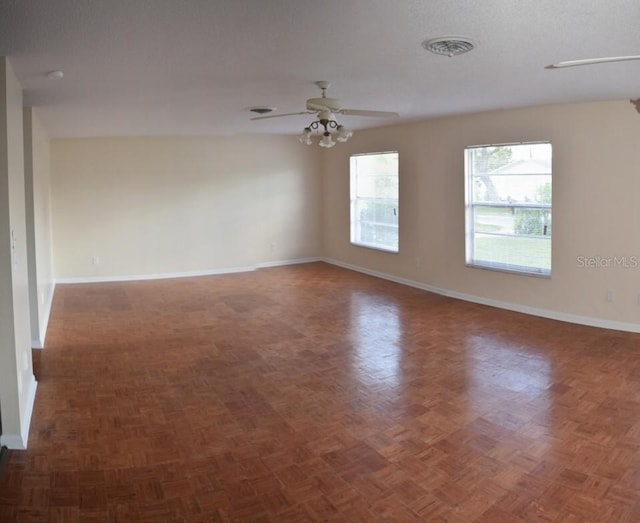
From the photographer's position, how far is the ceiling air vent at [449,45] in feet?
9.43

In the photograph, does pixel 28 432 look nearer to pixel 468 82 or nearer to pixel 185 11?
pixel 185 11

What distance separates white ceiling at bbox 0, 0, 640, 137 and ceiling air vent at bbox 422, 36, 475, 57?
66mm

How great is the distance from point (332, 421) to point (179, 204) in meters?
6.03

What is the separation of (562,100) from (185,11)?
13.3 feet

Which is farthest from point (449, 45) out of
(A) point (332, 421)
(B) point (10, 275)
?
(B) point (10, 275)

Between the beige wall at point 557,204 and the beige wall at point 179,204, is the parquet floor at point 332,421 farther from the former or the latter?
the beige wall at point 179,204

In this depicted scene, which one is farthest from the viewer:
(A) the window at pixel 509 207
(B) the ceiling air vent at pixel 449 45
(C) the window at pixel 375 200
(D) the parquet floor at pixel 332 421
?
(C) the window at pixel 375 200

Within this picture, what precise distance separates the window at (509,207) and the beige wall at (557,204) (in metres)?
0.11

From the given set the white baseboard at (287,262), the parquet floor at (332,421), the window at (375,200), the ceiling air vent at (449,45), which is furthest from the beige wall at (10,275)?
the white baseboard at (287,262)

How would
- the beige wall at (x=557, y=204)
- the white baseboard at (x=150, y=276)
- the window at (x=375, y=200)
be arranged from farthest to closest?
the white baseboard at (x=150, y=276), the window at (x=375, y=200), the beige wall at (x=557, y=204)

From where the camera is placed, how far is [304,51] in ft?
10.2

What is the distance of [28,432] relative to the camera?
3305mm

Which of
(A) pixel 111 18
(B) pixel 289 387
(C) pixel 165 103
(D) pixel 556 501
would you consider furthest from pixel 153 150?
(D) pixel 556 501

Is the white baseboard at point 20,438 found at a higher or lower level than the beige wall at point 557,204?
lower
